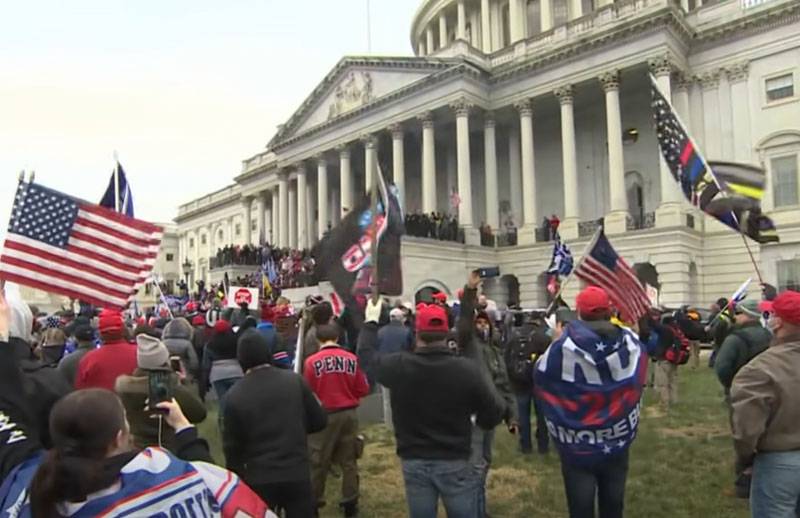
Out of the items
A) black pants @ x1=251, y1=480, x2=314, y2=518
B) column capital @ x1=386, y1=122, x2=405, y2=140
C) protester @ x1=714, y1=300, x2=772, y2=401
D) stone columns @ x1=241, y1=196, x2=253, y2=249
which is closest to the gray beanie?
black pants @ x1=251, y1=480, x2=314, y2=518

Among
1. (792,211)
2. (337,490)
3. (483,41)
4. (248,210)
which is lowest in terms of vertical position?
(337,490)

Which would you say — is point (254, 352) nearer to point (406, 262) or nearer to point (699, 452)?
point (699, 452)

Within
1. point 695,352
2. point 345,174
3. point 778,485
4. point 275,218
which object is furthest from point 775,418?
point 275,218

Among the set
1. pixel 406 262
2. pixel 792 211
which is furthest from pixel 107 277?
pixel 792 211

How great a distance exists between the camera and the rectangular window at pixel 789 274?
28.2 metres

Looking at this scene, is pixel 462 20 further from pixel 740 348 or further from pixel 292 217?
pixel 740 348

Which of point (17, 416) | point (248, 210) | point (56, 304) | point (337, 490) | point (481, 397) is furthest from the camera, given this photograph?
point (248, 210)

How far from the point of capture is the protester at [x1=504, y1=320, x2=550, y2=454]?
8.09 m

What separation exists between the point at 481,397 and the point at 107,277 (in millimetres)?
4079

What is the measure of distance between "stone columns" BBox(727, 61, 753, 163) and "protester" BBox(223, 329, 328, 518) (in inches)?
1214

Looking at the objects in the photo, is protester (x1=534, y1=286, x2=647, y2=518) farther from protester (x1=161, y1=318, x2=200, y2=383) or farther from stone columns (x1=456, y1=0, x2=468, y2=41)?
stone columns (x1=456, y1=0, x2=468, y2=41)

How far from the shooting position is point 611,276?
26.4ft

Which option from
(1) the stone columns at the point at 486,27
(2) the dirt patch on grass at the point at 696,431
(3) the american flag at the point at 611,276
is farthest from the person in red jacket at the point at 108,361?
(1) the stone columns at the point at 486,27

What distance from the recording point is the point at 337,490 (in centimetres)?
739
